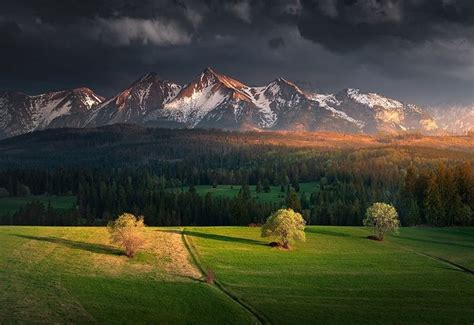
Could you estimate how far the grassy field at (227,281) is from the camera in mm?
62031

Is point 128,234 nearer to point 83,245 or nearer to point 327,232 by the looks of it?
point 83,245

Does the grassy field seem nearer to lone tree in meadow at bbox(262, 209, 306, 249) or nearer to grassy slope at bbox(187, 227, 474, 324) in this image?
grassy slope at bbox(187, 227, 474, 324)

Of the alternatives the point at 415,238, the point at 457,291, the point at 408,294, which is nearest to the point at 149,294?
the point at 408,294

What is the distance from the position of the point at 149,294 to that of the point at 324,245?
52803 millimetres

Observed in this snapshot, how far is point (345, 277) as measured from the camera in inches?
3238

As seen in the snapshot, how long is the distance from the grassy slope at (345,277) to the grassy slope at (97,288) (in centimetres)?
725

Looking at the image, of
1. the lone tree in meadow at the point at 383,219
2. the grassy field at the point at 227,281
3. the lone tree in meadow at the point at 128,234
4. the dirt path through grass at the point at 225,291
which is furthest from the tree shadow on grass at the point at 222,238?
the lone tree in meadow at the point at 383,219

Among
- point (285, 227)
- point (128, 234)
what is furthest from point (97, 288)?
point (285, 227)

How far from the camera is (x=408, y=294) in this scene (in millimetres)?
73125

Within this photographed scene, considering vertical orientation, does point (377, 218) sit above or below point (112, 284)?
above

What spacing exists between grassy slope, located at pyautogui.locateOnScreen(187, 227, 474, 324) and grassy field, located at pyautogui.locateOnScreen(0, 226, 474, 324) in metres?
0.18

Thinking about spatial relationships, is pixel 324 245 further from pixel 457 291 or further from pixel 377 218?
pixel 457 291

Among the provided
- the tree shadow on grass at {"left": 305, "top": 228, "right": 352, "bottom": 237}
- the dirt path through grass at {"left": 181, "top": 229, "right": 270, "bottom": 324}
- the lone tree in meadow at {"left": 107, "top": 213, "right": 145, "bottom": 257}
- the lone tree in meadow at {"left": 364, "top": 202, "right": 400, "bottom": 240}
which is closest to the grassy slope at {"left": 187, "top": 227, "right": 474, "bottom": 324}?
the dirt path through grass at {"left": 181, "top": 229, "right": 270, "bottom": 324}

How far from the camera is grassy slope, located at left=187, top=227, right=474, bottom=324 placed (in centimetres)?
6462
